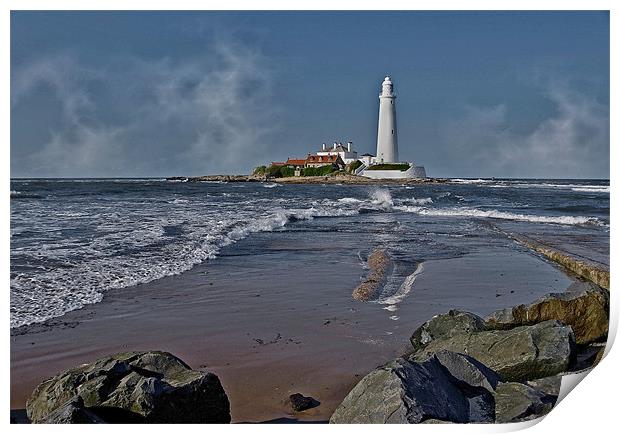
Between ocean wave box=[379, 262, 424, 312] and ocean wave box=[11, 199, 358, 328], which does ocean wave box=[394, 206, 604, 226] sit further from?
ocean wave box=[379, 262, 424, 312]

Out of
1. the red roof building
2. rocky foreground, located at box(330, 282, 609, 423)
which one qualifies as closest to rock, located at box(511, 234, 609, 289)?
rocky foreground, located at box(330, 282, 609, 423)

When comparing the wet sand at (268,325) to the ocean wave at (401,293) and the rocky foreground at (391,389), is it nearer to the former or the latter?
the ocean wave at (401,293)

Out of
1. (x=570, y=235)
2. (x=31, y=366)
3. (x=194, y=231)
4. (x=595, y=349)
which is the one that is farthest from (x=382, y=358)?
(x=570, y=235)

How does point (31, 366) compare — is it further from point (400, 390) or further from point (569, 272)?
point (569, 272)

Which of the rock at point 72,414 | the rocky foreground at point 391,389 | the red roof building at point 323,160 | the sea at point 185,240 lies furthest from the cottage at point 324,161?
the rock at point 72,414

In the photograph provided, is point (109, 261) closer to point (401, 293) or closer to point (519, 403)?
point (401, 293)

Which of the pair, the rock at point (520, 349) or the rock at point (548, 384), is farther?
the rock at point (520, 349)
